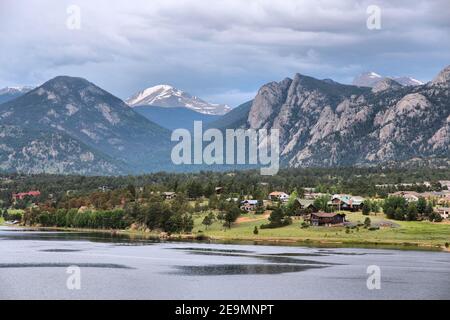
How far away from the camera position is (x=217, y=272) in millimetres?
107062

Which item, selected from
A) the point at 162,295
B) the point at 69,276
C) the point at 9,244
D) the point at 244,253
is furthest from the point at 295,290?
the point at 9,244

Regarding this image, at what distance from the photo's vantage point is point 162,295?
8600cm

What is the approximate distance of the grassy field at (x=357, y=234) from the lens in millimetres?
163625

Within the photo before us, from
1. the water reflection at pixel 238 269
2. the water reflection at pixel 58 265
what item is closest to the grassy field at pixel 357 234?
the water reflection at pixel 238 269

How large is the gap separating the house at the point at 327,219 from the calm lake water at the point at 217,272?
32.5 metres

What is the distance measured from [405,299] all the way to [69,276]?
4498 centimetres

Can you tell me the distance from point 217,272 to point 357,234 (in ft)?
235
